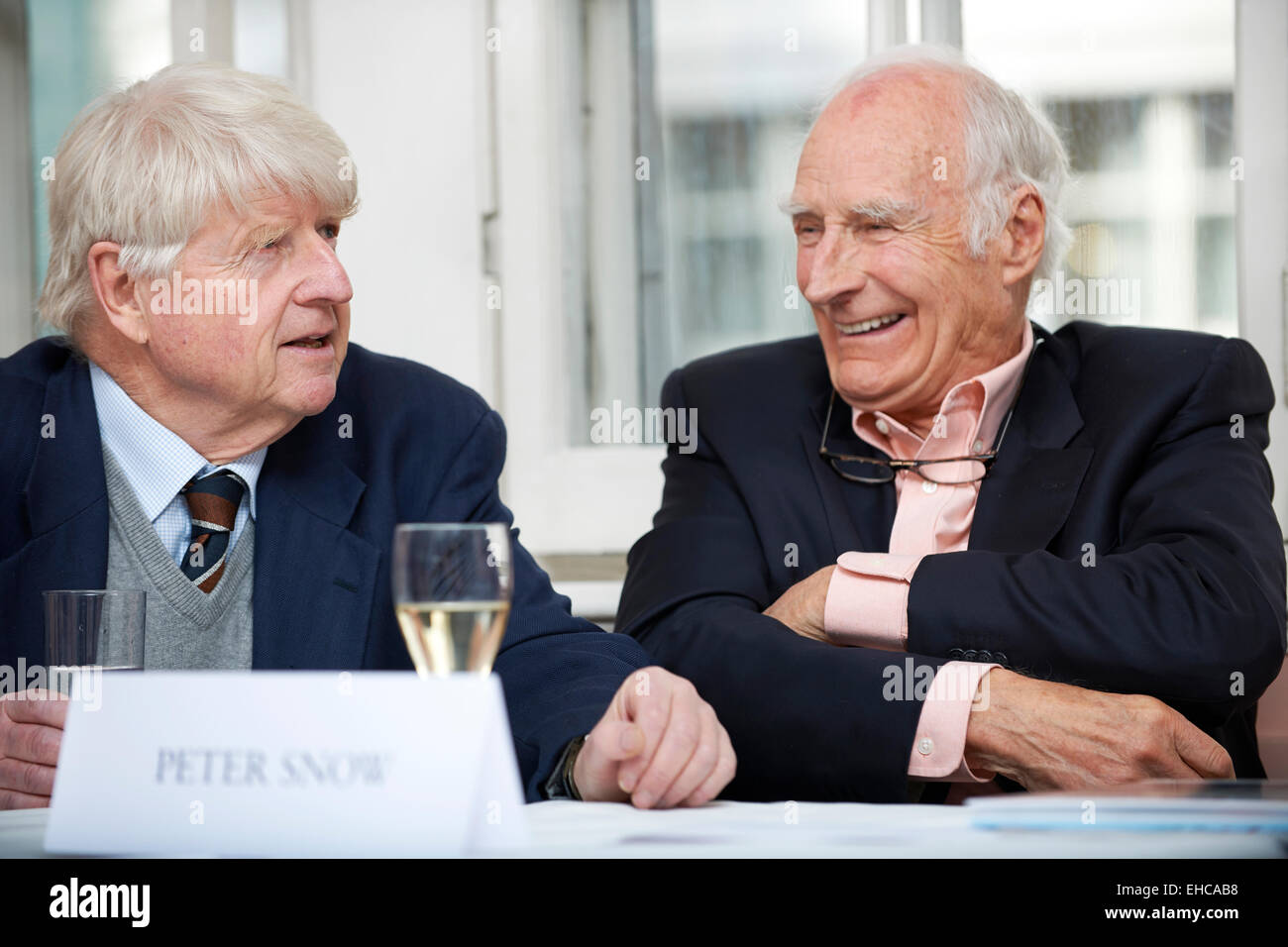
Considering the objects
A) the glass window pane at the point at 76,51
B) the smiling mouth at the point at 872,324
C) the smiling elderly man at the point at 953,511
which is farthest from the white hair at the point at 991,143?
the glass window pane at the point at 76,51

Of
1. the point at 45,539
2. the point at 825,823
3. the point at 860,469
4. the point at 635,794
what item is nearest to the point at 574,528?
the point at 860,469

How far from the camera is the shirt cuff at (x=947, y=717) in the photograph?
1.39m

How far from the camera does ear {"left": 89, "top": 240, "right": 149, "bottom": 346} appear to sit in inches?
59.0

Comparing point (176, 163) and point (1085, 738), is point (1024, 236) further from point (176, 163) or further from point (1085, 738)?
point (176, 163)

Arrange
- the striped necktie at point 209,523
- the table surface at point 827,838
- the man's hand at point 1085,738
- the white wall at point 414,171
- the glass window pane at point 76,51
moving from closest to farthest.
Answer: the table surface at point 827,838
the man's hand at point 1085,738
the striped necktie at point 209,523
the white wall at point 414,171
the glass window pane at point 76,51

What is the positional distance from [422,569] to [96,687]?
20cm

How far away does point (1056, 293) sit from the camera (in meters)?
2.39

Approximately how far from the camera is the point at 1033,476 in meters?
1.68

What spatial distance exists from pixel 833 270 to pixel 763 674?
0.60m

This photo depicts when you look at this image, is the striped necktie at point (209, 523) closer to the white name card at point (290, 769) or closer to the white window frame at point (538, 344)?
the white name card at point (290, 769)

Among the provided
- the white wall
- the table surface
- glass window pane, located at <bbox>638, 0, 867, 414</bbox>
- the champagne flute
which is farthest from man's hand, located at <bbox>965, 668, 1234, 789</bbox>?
the white wall

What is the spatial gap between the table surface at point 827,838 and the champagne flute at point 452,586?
0.13 metres

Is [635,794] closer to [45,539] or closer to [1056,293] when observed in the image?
[45,539]

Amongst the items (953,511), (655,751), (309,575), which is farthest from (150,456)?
(953,511)
